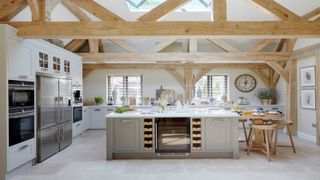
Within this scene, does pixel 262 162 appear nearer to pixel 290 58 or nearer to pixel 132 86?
pixel 290 58

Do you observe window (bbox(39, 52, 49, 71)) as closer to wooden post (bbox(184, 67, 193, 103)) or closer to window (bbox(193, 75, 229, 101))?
wooden post (bbox(184, 67, 193, 103))

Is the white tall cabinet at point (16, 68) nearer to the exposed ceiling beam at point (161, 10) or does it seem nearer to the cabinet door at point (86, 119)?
the exposed ceiling beam at point (161, 10)

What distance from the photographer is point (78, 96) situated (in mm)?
7164

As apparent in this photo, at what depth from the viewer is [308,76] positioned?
22.3 feet

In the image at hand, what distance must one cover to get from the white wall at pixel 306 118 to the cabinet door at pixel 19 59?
6539mm

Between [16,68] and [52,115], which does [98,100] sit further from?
[16,68]

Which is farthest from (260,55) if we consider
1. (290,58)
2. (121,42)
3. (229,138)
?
(121,42)

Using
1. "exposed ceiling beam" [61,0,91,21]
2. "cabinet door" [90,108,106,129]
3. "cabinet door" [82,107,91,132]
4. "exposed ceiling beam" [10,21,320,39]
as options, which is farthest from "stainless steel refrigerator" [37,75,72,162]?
"cabinet door" [90,108,106,129]

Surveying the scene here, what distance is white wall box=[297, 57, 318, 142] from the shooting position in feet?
21.9

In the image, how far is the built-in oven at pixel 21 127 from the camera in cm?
391

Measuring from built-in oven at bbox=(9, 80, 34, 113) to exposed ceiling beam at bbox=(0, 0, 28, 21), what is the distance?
1.12 m

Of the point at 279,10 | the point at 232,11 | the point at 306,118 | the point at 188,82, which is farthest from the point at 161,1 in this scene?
the point at 306,118

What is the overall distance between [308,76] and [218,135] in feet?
11.6

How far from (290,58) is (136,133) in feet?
17.1
